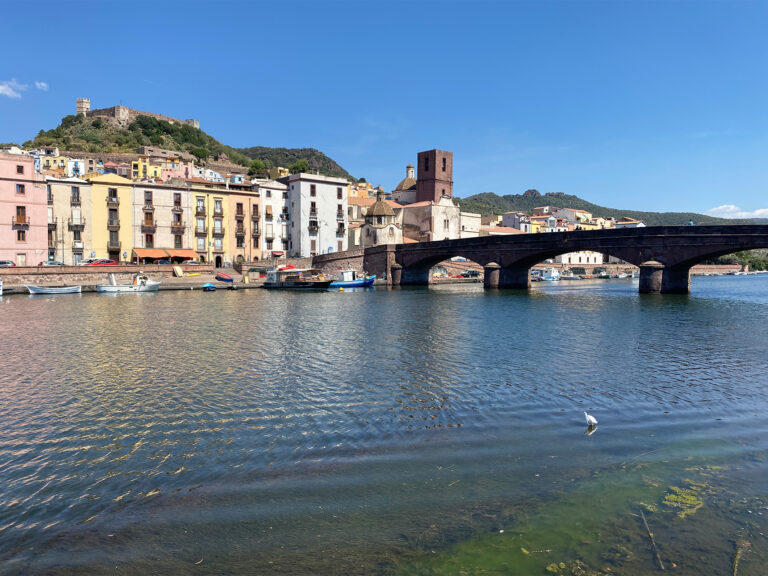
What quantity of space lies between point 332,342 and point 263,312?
14.4 m

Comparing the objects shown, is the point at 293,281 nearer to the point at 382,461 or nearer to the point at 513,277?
the point at 513,277

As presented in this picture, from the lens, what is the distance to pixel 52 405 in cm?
1209

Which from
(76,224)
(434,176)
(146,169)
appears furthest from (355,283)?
(146,169)

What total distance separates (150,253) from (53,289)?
14019mm

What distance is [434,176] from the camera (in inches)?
3671

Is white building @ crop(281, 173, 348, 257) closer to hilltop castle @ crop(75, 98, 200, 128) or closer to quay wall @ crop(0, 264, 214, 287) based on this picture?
quay wall @ crop(0, 264, 214, 287)

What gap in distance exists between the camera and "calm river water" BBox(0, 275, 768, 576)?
6.15m

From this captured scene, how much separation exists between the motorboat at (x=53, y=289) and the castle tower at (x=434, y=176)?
189 ft

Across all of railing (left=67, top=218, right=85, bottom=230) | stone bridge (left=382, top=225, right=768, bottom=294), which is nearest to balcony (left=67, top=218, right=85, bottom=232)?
railing (left=67, top=218, right=85, bottom=230)

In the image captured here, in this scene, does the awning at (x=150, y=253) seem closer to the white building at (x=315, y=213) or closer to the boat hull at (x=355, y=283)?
the white building at (x=315, y=213)

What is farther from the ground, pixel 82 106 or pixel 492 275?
pixel 82 106

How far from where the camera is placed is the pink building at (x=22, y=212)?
180 ft

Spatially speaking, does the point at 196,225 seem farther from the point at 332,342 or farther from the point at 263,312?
the point at 332,342

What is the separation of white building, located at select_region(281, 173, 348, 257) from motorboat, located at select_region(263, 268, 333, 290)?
36.7 ft
